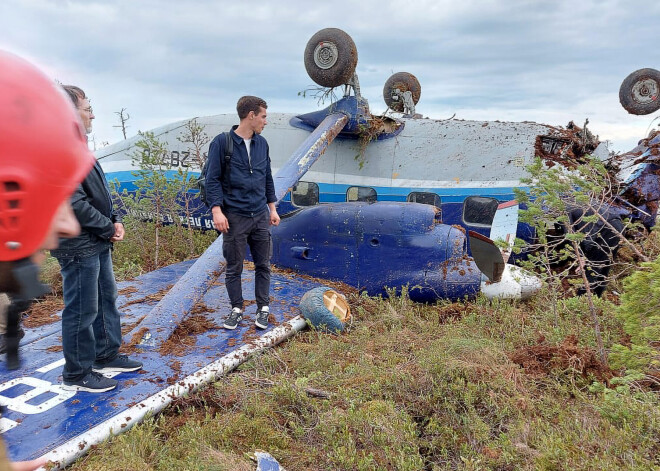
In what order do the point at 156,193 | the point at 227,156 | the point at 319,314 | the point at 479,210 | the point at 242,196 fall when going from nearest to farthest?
the point at 227,156 → the point at 242,196 → the point at 319,314 → the point at 479,210 → the point at 156,193

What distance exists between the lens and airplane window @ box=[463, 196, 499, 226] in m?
7.66

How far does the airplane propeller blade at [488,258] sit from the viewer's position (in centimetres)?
570

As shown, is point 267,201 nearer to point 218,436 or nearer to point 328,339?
point 328,339

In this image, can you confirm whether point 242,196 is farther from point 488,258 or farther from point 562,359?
point 488,258

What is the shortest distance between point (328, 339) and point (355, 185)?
4227 mm

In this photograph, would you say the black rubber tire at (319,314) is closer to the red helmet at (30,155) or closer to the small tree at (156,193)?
the red helmet at (30,155)

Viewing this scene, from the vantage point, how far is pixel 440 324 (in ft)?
16.9

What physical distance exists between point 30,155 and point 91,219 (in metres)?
2.06

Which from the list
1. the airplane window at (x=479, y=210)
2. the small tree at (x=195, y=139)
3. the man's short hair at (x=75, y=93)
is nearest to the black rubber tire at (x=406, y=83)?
the airplane window at (x=479, y=210)

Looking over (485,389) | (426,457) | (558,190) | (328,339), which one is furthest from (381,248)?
(426,457)

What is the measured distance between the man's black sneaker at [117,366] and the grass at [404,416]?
552 mm

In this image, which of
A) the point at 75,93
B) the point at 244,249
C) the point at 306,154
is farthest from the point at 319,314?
the point at 75,93

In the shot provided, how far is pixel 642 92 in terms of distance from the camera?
980cm

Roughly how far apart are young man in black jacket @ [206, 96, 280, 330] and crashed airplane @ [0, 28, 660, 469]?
31cm
